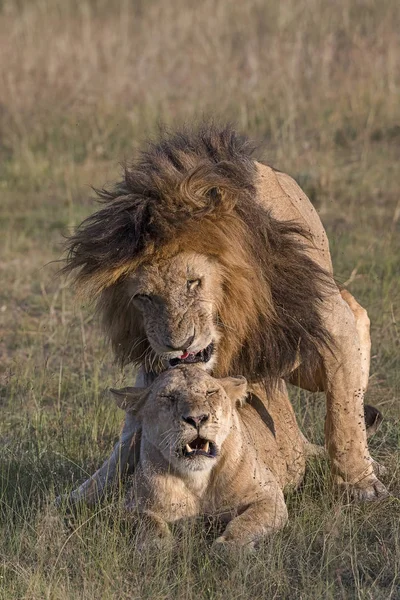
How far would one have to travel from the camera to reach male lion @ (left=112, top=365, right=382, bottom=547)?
137 inches

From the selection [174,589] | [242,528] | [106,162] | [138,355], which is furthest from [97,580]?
[106,162]

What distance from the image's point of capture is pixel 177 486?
3631 mm

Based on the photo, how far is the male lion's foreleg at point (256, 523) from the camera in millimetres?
3535

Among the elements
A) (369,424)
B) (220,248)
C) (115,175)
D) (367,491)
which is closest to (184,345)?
(220,248)

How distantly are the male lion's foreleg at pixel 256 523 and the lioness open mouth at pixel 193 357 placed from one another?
48 centimetres

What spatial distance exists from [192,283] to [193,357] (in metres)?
0.24

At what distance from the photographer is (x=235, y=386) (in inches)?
148

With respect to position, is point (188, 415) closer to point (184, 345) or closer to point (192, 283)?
point (184, 345)

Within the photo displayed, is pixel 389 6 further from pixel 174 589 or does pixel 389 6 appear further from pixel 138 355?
pixel 174 589

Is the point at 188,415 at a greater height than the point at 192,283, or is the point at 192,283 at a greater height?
the point at 192,283

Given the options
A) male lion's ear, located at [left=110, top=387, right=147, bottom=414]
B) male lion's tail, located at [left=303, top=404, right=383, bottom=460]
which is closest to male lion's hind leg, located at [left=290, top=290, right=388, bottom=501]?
male lion's tail, located at [left=303, top=404, right=383, bottom=460]

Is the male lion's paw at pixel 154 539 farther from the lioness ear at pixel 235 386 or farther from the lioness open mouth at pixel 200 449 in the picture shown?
the lioness ear at pixel 235 386

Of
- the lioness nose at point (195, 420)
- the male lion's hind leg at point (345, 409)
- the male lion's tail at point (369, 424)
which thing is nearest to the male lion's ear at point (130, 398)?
the lioness nose at point (195, 420)

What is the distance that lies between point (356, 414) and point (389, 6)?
7859 millimetres
